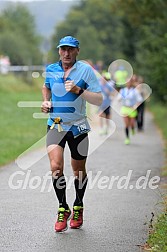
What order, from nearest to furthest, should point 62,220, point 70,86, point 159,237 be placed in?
1. point 159,237
2. point 70,86
3. point 62,220

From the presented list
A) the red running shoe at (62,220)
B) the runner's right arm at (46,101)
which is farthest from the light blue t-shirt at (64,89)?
the red running shoe at (62,220)

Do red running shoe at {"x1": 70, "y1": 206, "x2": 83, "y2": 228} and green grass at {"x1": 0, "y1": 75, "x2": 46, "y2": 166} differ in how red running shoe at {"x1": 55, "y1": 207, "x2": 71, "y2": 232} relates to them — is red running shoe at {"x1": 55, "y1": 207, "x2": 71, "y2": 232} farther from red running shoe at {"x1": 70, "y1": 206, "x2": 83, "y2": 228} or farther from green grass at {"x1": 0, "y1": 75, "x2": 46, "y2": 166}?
green grass at {"x1": 0, "y1": 75, "x2": 46, "y2": 166}

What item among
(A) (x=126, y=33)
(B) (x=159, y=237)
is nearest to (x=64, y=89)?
(B) (x=159, y=237)

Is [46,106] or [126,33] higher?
[46,106]

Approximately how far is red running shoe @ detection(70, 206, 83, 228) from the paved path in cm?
10

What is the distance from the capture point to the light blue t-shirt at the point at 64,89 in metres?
9.02

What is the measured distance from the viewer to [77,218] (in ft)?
30.9

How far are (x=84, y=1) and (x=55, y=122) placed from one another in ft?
421

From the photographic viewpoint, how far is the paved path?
8516mm

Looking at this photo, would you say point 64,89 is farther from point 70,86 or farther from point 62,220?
point 62,220

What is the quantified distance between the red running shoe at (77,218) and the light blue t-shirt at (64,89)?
40.3 inches

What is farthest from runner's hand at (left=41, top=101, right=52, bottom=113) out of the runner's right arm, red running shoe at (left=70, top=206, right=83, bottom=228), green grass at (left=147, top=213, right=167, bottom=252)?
green grass at (left=147, top=213, right=167, bottom=252)

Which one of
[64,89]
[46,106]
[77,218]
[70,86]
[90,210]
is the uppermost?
[70,86]

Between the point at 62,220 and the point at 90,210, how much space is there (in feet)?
5.27
